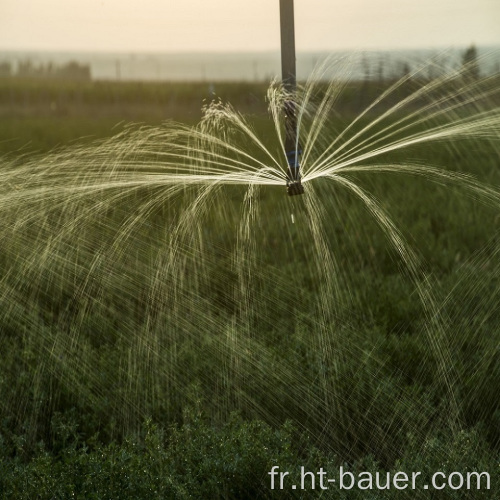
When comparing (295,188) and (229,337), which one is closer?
(295,188)

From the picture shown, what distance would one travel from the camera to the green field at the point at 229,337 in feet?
10.8

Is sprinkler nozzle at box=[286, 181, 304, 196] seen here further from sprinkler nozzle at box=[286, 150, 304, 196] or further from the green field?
the green field

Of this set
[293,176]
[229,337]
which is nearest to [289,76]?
[293,176]

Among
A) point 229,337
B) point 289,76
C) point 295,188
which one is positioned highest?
point 289,76

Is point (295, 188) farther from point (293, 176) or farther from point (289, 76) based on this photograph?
point (289, 76)

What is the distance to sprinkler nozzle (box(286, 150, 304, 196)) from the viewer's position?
11.1ft

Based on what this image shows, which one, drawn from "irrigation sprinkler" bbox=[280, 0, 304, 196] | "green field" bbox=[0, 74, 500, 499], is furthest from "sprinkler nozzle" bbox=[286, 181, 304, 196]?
"green field" bbox=[0, 74, 500, 499]

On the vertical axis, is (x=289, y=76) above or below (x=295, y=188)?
above

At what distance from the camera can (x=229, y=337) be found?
5.00m

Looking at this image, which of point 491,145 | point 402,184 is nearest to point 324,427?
point 402,184

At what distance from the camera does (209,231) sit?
305 inches

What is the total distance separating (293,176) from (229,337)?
5.96 feet

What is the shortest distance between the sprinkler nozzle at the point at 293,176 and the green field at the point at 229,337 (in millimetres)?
989

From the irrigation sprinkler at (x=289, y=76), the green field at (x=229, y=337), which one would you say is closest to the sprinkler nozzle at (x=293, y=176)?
the irrigation sprinkler at (x=289, y=76)
